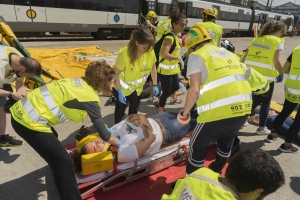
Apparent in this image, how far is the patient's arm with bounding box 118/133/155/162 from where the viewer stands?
263 cm

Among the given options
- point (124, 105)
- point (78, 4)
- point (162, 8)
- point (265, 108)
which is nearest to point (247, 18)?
point (162, 8)

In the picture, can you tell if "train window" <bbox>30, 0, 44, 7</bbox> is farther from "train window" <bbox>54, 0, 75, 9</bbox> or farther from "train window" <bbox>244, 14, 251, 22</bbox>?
"train window" <bbox>244, 14, 251, 22</bbox>

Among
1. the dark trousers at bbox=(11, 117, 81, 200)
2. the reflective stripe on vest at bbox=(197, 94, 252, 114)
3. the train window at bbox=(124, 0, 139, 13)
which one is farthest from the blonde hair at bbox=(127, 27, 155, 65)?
the train window at bbox=(124, 0, 139, 13)

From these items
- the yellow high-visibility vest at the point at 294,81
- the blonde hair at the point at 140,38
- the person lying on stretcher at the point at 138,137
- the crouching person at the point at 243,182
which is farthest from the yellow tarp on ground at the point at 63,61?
the crouching person at the point at 243,182

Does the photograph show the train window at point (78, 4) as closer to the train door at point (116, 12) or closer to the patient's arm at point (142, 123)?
the train door at point (116, 12)

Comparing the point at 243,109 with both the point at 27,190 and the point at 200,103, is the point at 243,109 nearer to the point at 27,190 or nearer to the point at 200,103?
the point at 200,103

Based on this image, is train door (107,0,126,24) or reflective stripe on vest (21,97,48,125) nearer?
reflective stripe on vest (21,97,48,125)

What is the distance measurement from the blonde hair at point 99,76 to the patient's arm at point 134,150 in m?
0.82

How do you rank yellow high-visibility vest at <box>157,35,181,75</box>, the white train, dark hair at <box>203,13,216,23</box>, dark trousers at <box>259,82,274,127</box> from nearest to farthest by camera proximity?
dark trousers at <box>259,82,274,127</box> → yellow high-visibility vest at <box>157,35,181,75</box> → dark hair at <box>203,13,216,23</box> → the white train

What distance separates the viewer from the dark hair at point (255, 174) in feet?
3.82

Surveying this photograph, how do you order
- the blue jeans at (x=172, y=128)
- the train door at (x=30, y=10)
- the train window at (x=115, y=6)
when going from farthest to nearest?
the train window at (x=115, y=6)
the train door at (x=30, y=10)
the blue jeans at (x=172, y=128)

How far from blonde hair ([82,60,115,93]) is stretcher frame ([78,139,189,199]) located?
0.99 m

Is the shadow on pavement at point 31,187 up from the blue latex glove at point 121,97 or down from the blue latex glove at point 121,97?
down

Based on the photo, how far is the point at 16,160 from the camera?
3223 mm
